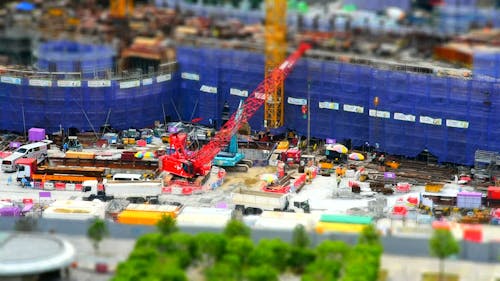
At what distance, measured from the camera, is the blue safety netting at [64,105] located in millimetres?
50906

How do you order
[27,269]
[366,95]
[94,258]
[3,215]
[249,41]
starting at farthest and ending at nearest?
[249,41]
[366,95]
[3,215]
[94,258]
[27,269]

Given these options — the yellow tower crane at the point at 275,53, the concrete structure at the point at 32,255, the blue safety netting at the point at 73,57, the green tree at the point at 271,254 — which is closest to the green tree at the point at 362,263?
the green tree at the point at 271,254

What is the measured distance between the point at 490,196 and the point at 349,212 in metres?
4.46

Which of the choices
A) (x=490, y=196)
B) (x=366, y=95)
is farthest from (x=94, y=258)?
(x=366, y=95)

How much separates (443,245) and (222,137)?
13.9 m

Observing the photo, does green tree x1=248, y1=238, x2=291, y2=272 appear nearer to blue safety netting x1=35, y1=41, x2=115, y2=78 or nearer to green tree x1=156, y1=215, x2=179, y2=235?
green tree x1=156, y1=215, x2=179, y2=235

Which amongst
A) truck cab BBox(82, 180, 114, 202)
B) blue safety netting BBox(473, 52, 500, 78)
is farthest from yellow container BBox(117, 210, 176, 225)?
blue safety netting BBox(473, 52, 500, 78)

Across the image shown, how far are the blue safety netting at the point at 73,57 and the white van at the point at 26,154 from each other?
259 inches

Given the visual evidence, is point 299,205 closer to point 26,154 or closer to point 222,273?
point 222,273

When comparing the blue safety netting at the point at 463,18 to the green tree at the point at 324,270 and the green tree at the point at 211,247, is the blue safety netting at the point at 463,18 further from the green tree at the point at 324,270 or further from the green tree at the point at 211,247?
the green tree at the point at 324,270

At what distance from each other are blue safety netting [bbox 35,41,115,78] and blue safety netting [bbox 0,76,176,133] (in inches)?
109

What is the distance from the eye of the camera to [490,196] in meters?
42.6

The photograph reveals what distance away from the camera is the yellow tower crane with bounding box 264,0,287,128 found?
50.8 m

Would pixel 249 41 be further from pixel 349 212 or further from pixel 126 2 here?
pixel 349 212
